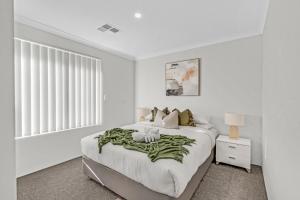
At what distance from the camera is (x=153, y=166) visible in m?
1.51

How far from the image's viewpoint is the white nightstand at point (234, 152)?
8.34 ft

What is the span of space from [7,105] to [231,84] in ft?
11.1

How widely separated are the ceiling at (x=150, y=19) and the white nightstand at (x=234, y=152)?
208 centimetres

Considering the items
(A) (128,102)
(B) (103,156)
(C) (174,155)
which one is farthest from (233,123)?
(A) (128,102)

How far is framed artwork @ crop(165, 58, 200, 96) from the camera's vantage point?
3473mm

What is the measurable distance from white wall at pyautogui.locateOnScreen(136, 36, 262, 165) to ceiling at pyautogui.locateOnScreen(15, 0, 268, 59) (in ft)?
0.81

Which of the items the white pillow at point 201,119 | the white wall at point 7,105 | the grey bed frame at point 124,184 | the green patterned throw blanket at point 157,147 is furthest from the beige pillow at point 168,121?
the white wall at point 7,105

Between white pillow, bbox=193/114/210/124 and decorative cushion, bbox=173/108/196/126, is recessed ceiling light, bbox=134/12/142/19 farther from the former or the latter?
white pillow, bbox=193/114/210/124

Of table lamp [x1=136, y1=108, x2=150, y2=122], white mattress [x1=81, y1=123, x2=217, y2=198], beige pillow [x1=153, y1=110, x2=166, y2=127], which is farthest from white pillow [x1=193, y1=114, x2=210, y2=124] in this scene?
table lamp [x1=136, y1=108, x2=150, y2=122]

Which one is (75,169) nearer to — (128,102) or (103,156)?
(103,156)

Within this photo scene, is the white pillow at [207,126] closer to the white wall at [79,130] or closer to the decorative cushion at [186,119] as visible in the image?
the decorative cushion at [186,119]

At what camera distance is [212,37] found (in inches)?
121

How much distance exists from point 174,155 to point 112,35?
2.67 meters

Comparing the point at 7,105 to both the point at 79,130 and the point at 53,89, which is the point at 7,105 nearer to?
the point at 53,89
